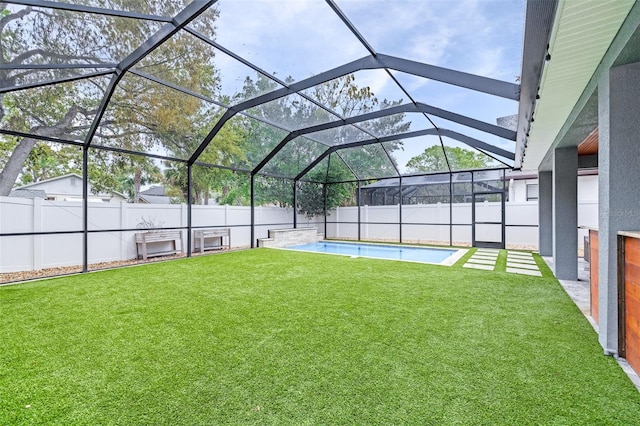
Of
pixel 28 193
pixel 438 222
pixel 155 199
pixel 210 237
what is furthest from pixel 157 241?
pixel 438 222

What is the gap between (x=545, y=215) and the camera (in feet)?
26.3

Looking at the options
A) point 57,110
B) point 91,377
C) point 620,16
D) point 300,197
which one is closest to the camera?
point 620,16

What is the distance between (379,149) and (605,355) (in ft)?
27.8

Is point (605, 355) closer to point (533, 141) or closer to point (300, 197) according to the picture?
point (533, 141)

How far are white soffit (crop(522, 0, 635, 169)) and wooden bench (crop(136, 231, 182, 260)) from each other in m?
8.91

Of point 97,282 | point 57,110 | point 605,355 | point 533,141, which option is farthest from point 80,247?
point 533,141

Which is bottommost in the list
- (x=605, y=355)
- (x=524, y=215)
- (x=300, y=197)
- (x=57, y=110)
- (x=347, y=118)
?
(x=605, y=355)

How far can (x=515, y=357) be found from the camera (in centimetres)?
248

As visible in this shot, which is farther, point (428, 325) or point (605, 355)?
point (428, 325)

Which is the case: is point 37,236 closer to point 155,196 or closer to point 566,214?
point 155,196

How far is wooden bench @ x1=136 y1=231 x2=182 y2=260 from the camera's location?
796cm

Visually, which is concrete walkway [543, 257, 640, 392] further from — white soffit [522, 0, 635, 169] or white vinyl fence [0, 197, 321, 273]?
white vinyl fence [0, 197, 321, 273]

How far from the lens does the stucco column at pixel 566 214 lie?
5293 millimetres

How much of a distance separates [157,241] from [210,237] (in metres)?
1.77
